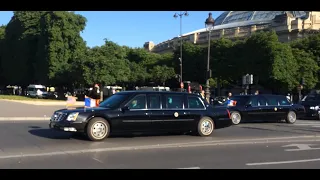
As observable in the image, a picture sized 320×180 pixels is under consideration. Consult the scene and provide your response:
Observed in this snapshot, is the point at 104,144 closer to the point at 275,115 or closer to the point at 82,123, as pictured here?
the point at 82,123

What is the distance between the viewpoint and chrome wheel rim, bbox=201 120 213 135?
42.7 ft

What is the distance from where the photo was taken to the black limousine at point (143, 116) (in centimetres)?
1127

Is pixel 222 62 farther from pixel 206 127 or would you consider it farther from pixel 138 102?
pixel 138 102

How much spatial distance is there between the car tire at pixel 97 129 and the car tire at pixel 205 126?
3.11 metres

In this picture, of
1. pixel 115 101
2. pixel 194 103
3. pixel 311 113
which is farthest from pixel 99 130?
pixel 311 113

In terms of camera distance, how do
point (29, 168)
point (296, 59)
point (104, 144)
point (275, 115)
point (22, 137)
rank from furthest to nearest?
point (296, 59) → point (275, 115) → point (22, 137) → point (104, 144) → point (29, 168)

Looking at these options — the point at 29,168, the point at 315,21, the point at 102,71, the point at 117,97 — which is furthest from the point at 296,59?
the point at 29,168

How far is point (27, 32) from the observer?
6047cm

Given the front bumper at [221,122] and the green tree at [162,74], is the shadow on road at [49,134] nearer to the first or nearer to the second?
the front bumper at [221,122]

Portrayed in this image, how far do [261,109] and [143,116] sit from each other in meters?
8.94

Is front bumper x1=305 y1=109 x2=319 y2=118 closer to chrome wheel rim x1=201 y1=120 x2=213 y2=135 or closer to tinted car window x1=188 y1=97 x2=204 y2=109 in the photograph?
chrome wheel rim x1=201 y1=120 x2=213 y2=135

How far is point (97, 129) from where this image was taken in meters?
11.3

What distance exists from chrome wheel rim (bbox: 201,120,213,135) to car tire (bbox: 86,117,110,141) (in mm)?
3240

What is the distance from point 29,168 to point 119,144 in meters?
3.55
